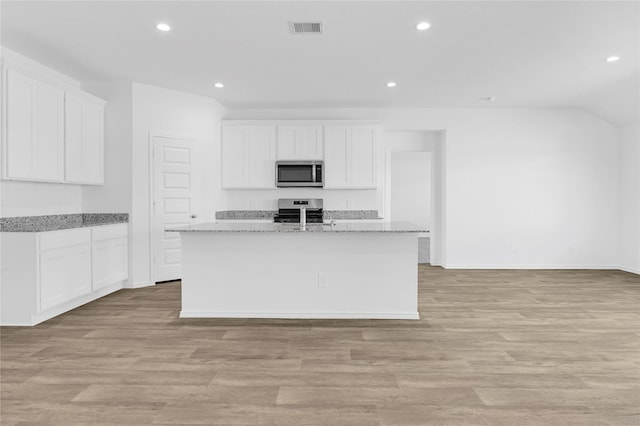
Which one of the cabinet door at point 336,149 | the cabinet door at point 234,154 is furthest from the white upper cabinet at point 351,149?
the cabinet door at point 234,154

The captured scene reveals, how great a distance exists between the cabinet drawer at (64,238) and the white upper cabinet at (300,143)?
130 inches

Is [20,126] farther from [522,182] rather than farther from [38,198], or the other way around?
[522,182]

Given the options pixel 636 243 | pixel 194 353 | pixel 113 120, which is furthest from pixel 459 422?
pixel 636 243

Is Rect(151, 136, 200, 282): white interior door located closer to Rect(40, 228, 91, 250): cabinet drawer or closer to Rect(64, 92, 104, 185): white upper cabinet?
Rect(64, 92, 104, 185): white upper cabinet

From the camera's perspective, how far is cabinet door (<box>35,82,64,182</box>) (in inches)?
175

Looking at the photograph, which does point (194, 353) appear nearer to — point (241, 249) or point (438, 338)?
point (241, 249)

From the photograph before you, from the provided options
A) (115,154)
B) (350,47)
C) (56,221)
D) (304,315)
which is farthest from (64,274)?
(350,47)

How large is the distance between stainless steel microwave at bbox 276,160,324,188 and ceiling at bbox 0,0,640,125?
1132 mm

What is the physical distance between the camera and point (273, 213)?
7.29m

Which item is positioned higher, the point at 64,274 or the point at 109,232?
the point at 109,232

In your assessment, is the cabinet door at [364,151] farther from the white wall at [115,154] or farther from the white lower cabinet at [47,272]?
the white lower cabinet at [47,272]

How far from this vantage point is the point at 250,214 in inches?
288

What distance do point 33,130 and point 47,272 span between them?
62.1 inches

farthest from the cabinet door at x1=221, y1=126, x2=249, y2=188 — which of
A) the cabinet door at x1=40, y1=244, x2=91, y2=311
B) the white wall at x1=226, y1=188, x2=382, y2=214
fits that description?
the cabinet door at x1=40, y1=244, x2=91, y2=311
